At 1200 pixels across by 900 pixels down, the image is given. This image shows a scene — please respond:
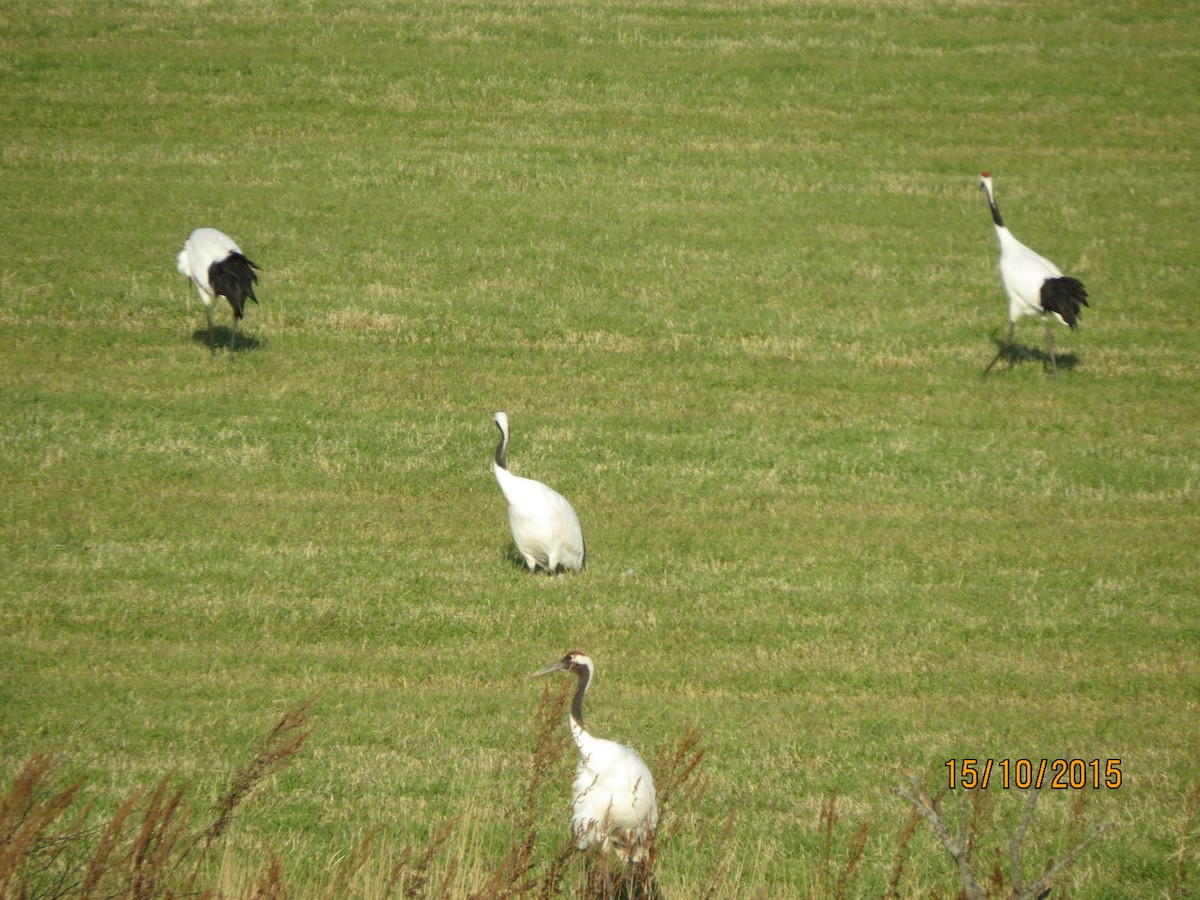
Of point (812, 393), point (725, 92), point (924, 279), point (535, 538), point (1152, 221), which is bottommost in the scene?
point (535, 538)

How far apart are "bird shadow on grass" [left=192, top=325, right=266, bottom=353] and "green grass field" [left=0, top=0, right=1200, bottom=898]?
0.16m

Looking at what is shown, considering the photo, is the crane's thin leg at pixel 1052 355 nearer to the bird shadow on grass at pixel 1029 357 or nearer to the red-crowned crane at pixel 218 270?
the bird shadow on grass at pixel 1029 357

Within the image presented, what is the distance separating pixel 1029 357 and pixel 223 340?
10566 millimetres

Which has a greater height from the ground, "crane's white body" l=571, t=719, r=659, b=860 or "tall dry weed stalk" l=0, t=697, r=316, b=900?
"crane's white body" l=571, t=719, r=659, b=860

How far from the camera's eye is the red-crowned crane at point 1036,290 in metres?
16.0

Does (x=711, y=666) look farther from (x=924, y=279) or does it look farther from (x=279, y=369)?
(x=924, y=279)

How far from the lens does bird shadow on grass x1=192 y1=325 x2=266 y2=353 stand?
1627cm

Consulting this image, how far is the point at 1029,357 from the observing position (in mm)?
17266

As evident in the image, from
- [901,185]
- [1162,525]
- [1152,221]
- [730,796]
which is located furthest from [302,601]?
[1152,221]

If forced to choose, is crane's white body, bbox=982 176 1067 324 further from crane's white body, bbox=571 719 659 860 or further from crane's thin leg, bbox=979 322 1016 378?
crane's white body, bbox=571 719 659 860

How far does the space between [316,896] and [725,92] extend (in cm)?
2171

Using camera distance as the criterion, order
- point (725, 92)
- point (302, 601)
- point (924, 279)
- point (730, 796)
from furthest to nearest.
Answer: point (725, 92) → point (924, 279) → point (302, 601) → point (730, 796)

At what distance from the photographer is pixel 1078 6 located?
97.7 ft

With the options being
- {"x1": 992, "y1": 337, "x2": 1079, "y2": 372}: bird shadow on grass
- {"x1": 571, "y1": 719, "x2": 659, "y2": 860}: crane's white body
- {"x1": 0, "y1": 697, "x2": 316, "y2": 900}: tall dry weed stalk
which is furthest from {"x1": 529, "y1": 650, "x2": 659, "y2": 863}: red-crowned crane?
{"x1": 992, "y1": 337, "x2": 1079, "y2": 372}: bird shadow on grass
